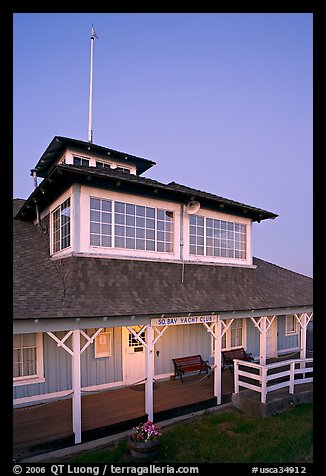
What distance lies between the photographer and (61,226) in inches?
369

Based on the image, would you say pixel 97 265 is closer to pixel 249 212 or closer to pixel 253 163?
pixel 249 212

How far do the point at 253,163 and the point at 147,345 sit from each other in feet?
451

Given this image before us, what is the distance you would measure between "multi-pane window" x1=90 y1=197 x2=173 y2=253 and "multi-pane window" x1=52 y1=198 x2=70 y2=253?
0.85 m

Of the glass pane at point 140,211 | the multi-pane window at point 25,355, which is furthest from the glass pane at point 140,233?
the multi-pane window at point 25,355

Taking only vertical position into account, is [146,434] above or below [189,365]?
above

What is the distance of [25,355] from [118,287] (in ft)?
10.9

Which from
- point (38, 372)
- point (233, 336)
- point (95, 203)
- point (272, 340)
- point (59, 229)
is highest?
point (95, 203)

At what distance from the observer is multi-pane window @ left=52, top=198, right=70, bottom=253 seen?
889 centimetres

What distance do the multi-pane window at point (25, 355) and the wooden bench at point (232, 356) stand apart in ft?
22.6

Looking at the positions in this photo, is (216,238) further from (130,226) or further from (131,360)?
(131,360)

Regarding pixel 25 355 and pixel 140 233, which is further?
pixel 140 233

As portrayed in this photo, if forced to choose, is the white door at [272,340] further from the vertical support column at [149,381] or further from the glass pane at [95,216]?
the glass pane at [95,216]

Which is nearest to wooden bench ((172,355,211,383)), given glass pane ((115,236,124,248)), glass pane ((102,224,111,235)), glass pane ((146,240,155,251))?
glass pane ((146,240,155,251))

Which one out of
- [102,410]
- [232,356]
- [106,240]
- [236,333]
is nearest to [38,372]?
[102,410]
